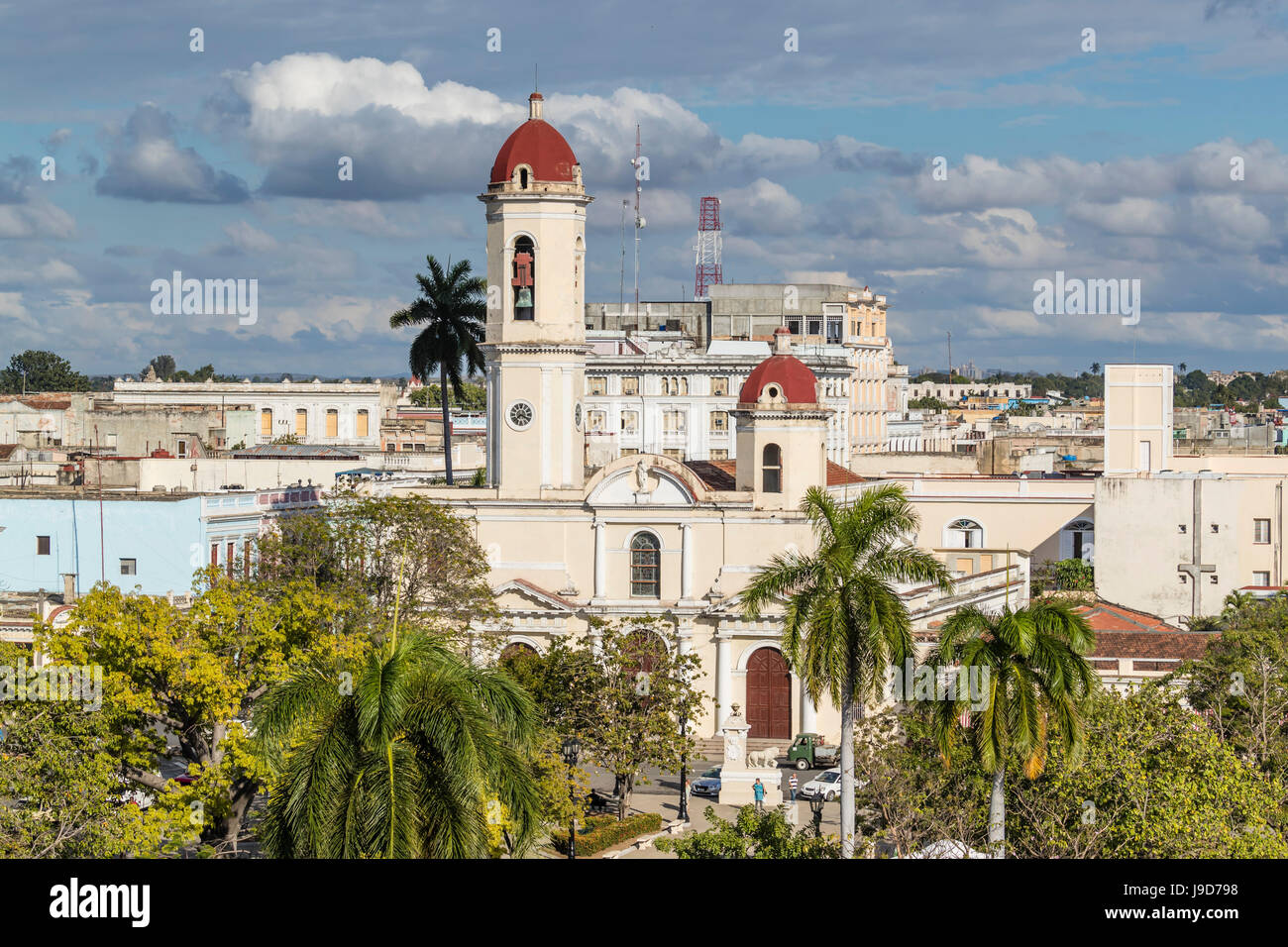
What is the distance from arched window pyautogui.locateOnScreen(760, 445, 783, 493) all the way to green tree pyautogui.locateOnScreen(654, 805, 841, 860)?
29744 millimetres

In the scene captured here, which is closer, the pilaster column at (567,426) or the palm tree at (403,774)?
the palm tree at (403,774)

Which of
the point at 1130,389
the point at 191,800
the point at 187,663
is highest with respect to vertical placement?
the point at 1130,389

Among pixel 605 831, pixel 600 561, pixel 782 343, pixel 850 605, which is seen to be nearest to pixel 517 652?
pixel 600 561

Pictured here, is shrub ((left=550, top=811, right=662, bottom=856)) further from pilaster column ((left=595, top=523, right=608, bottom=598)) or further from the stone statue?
pilaster column ((left=595, top=523, right=608, bottom=598))

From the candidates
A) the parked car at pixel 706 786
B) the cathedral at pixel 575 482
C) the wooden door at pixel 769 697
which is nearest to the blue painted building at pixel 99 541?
the cathedral at pixel 575 482

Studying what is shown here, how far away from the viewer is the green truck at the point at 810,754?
56.6m

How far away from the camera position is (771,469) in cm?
6344

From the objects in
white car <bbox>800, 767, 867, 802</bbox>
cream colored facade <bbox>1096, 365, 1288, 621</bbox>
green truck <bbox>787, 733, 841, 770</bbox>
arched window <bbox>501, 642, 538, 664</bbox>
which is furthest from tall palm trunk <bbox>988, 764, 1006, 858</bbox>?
cream colored facade <bbox>1096, 365, 1288, 621</bbox>

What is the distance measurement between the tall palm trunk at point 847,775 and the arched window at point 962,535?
1920 inches

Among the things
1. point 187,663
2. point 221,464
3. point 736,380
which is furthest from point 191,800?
point 736,380

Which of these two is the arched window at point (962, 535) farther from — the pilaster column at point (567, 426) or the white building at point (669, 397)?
the white building at point (669, 397)
